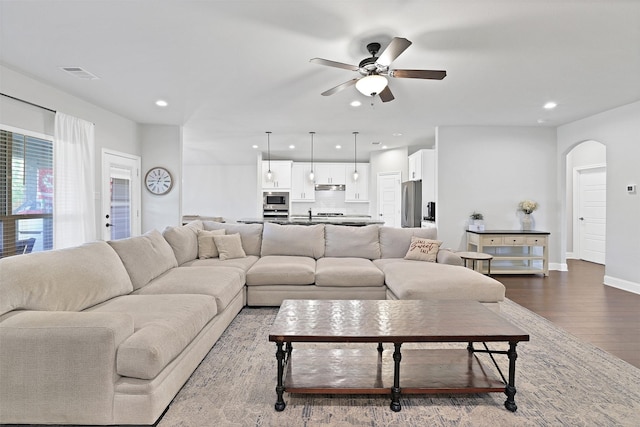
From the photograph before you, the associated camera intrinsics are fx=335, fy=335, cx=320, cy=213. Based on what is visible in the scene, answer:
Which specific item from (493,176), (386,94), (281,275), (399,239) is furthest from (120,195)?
(493,176)

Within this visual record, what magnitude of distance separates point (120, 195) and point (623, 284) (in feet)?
25.6

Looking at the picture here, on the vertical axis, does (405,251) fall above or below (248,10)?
below

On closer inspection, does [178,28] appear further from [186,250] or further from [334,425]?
[334,425]

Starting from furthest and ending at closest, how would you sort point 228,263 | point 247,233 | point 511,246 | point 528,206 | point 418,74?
point 528,206 → point 511,246 → point 247,233 → point 228,263 → point 418,74

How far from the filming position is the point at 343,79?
145 inches

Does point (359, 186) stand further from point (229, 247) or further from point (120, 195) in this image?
point (120, 195)

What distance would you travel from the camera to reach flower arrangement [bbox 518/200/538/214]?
584 cm

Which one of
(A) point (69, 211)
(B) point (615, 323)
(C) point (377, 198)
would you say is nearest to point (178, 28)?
(A) point (69, 211)

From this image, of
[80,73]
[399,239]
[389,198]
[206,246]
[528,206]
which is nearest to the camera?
[80,73]

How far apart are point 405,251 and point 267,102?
275 cm

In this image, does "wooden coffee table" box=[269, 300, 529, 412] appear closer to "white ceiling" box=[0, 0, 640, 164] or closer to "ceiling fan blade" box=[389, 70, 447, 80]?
"ceiling fan blade" box=[389, 70, 447, 80]

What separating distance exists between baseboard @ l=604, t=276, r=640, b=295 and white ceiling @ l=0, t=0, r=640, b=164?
2.51 metres

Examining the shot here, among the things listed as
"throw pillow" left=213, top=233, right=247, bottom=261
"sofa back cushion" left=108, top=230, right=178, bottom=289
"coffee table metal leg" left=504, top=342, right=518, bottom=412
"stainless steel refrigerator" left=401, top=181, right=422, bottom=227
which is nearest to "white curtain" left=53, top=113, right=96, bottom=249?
"sofa back cushion" left=108, top=230, right=178, bottom=289

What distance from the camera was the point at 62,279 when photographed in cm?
218
